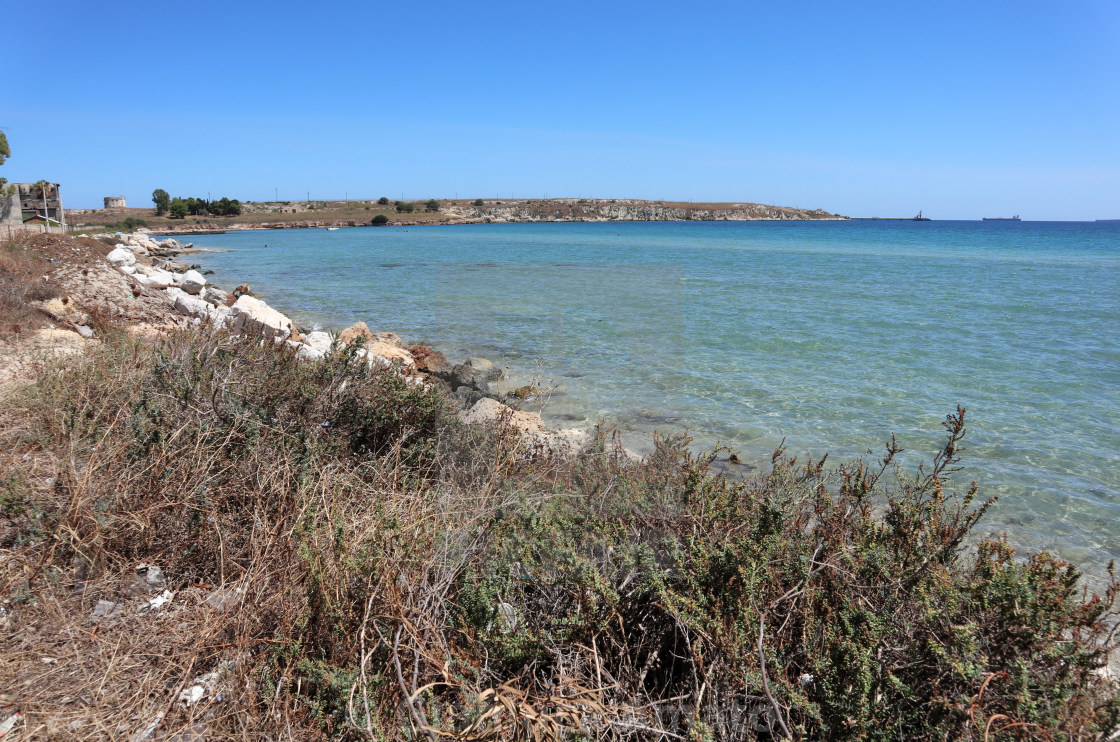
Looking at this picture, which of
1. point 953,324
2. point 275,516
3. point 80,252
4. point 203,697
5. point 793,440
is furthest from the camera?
point 953,324

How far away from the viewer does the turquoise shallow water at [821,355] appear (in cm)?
727

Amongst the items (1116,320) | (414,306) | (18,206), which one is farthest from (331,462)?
(18,206)

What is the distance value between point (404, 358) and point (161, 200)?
331 feet

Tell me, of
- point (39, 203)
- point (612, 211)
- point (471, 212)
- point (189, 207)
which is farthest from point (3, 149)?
point (612, 211)

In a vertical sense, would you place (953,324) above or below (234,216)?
below

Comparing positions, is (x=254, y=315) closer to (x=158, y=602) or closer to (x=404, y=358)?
(x=404, y=358)

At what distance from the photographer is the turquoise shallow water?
7.27 metres

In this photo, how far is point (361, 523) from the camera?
308cm

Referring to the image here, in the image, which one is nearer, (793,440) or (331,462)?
(331,462)

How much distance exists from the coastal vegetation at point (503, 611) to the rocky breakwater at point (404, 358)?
160 cm

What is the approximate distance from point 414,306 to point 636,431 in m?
12.3

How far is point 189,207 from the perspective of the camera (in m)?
Result: 92.5

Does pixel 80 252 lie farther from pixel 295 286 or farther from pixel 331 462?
pixel 331 462

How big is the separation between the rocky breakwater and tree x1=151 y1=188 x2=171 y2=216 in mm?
87180
